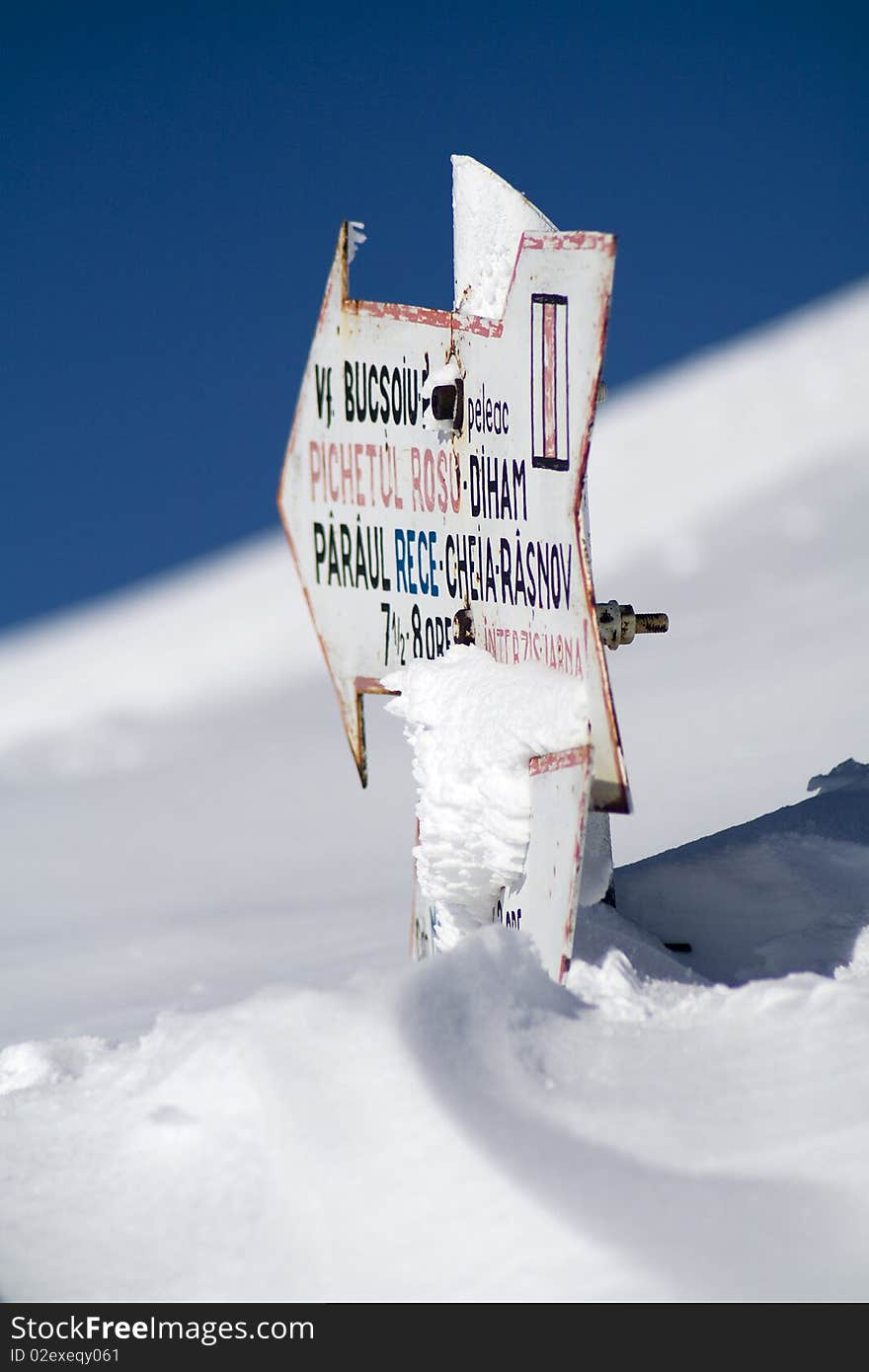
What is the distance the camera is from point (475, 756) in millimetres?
1231

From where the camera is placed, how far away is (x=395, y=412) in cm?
136

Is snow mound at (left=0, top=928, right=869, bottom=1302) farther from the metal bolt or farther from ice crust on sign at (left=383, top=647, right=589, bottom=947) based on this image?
the metal bolt

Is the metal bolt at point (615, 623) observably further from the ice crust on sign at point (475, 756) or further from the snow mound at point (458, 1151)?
the snow mound at point (458, 1151)

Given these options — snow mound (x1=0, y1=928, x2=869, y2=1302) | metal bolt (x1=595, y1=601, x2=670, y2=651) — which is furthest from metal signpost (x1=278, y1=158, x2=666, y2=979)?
snow mound (x1=0, y1=928, x2=869, y2=1302)

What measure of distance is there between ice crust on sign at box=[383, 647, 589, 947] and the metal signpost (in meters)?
0.02

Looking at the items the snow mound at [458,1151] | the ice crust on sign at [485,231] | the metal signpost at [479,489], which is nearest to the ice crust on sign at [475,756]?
the metal signpost at [479,489]

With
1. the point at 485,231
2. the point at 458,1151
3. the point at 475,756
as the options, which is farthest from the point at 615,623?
the point at 458,1151

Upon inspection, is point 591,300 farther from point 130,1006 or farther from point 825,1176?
point 130,1006

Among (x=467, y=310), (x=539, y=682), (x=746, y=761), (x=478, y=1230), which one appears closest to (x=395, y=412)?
(x=467, y=310)

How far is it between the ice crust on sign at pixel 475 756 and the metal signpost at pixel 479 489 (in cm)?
2

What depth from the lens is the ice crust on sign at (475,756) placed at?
1.14 m

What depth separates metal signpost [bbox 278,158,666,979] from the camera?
3.53 ft
